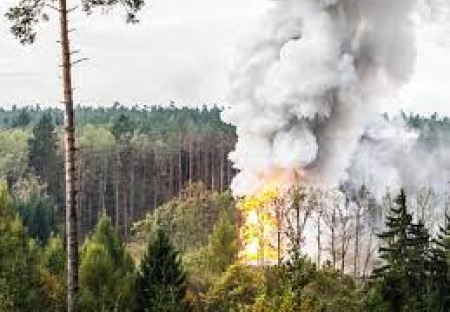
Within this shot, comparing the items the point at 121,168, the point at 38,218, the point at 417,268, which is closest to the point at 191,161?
the point at 121,168

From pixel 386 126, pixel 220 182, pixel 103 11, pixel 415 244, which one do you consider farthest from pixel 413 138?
pixel 103 11

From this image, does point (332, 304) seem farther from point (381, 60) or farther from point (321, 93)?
point (381, 60)

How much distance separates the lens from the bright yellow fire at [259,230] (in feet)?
195

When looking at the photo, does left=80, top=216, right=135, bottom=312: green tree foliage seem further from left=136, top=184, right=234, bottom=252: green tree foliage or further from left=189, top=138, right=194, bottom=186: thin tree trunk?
left=189, top=138, right=194, bottom=186: thin tree trunk

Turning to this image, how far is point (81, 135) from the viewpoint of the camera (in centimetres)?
11881

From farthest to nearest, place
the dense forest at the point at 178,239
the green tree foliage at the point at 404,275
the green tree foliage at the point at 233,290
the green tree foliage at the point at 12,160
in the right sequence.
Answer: the green tree foliage at the point at 12,160, the green tree foliage at the point at 233,290, the green tree foliage at the point at 404,275, the dense forest at the point at 178,239

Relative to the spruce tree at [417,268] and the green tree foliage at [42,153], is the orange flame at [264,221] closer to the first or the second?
the spruce tree at [417,268]

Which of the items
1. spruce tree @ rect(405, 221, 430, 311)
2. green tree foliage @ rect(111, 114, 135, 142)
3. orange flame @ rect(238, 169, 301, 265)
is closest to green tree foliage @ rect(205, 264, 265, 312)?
spruce tree @ rect(405, 221, 430, 311)

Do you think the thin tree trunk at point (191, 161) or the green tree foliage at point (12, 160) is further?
the thin tree trunk at point (191, 161)

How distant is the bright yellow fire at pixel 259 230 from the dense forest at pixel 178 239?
0.97 metres

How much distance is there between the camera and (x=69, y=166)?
13.9 metres

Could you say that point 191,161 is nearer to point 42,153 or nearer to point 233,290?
point 42,153

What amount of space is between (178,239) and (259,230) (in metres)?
10.1

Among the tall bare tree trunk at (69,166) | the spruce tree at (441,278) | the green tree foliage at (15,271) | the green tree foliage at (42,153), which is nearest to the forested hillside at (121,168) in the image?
the green tree foliage at (42,153)
